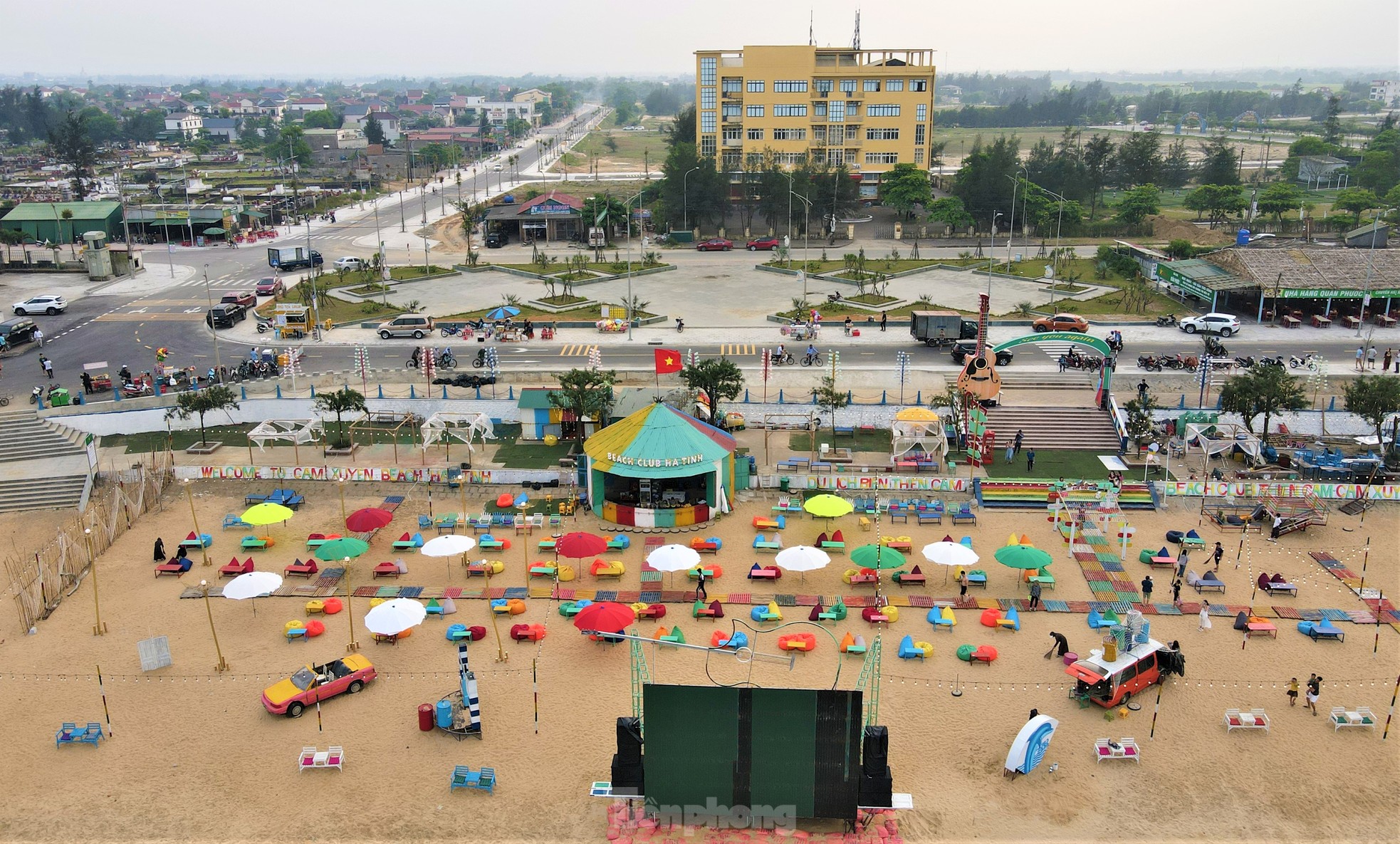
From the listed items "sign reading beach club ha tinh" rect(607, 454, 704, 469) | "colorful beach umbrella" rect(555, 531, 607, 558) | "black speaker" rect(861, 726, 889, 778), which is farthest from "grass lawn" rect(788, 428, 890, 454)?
"black speaker" rect(861, 726, 889, 778)

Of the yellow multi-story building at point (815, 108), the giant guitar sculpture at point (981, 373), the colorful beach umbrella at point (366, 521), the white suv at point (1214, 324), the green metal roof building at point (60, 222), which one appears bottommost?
the colorful beach umbrella at point (366, 521)

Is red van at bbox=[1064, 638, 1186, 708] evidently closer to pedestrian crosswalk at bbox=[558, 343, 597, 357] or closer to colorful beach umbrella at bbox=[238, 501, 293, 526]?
colorful beach umbrella at bbox=[238, 501, 293, 526]

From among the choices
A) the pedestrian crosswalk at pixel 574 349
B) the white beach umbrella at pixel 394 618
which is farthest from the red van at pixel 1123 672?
the pedestrian crosswalk at pixel 574 349

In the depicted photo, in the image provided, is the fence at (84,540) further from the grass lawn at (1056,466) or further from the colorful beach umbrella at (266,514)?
the grass lawn at (1056,466)

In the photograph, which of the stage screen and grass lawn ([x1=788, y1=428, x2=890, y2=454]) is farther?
grass lawn ([x1=788, y1=428, x2=890, y2=454])

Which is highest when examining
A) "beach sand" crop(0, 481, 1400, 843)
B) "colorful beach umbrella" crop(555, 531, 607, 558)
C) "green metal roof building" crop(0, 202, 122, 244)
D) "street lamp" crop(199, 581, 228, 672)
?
"green metal roof building" crop(0, 202, 122, 244)

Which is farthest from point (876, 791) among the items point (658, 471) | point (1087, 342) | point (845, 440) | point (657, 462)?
point (1087, 342)

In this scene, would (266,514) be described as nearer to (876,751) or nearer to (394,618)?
(394,618)
